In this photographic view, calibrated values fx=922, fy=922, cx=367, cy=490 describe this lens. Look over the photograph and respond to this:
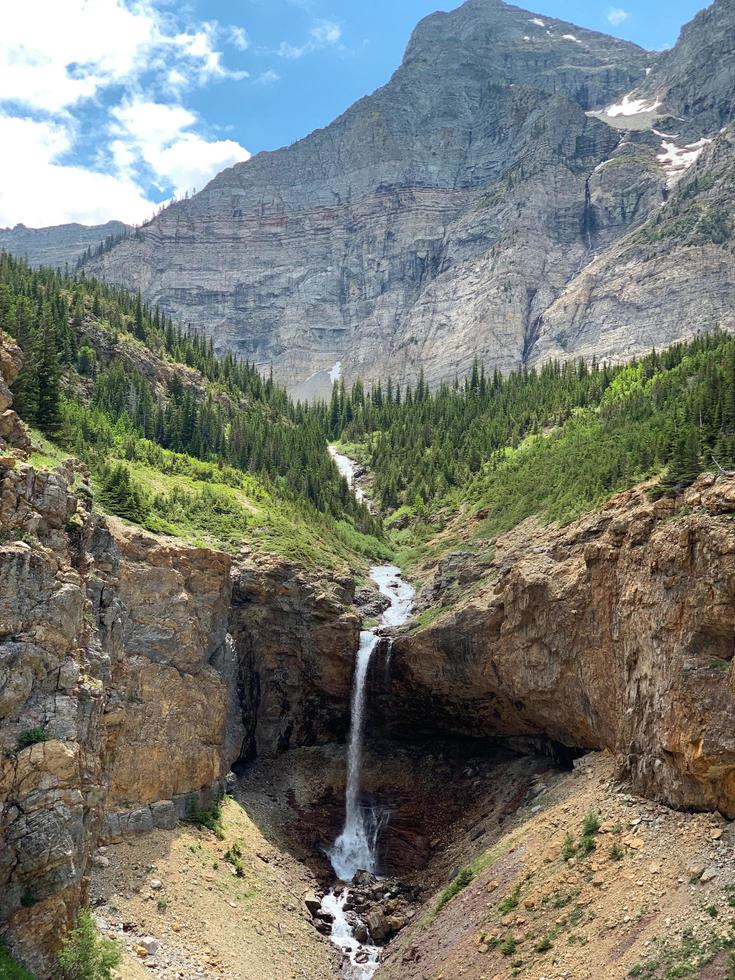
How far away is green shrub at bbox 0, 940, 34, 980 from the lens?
96.7 ft

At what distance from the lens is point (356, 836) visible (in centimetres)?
5422

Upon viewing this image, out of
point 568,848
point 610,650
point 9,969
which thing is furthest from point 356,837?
point 9,969

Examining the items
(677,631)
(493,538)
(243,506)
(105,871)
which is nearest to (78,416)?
(243,506)

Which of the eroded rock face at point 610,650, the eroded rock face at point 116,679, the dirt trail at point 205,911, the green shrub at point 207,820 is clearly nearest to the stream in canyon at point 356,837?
the eroded rock face at point 116,679

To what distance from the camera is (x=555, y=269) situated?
194 meters

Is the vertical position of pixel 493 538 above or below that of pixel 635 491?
below

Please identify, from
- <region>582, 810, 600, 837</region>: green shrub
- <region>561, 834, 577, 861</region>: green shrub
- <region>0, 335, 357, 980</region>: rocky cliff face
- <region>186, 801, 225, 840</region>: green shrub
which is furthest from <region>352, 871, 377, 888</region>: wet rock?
<region>582, 810, 600, 837</region>: green shrub

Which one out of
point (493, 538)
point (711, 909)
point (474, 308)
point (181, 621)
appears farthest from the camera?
point (474, 308)

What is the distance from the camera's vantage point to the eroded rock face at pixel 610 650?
35.8 metres

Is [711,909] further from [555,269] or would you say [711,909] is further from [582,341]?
[555,269]

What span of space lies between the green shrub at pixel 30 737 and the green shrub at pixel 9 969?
6313mm

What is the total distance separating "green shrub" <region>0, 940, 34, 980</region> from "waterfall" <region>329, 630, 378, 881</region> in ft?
77.8

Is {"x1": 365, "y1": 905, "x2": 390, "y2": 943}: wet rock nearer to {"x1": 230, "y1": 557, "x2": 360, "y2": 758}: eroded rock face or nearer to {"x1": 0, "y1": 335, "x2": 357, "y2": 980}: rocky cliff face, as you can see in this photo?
{"x1": 0, "y1": 335, "x2": 357, "y2": 980}: rocky cliff face

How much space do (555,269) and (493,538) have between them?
141986 mm
